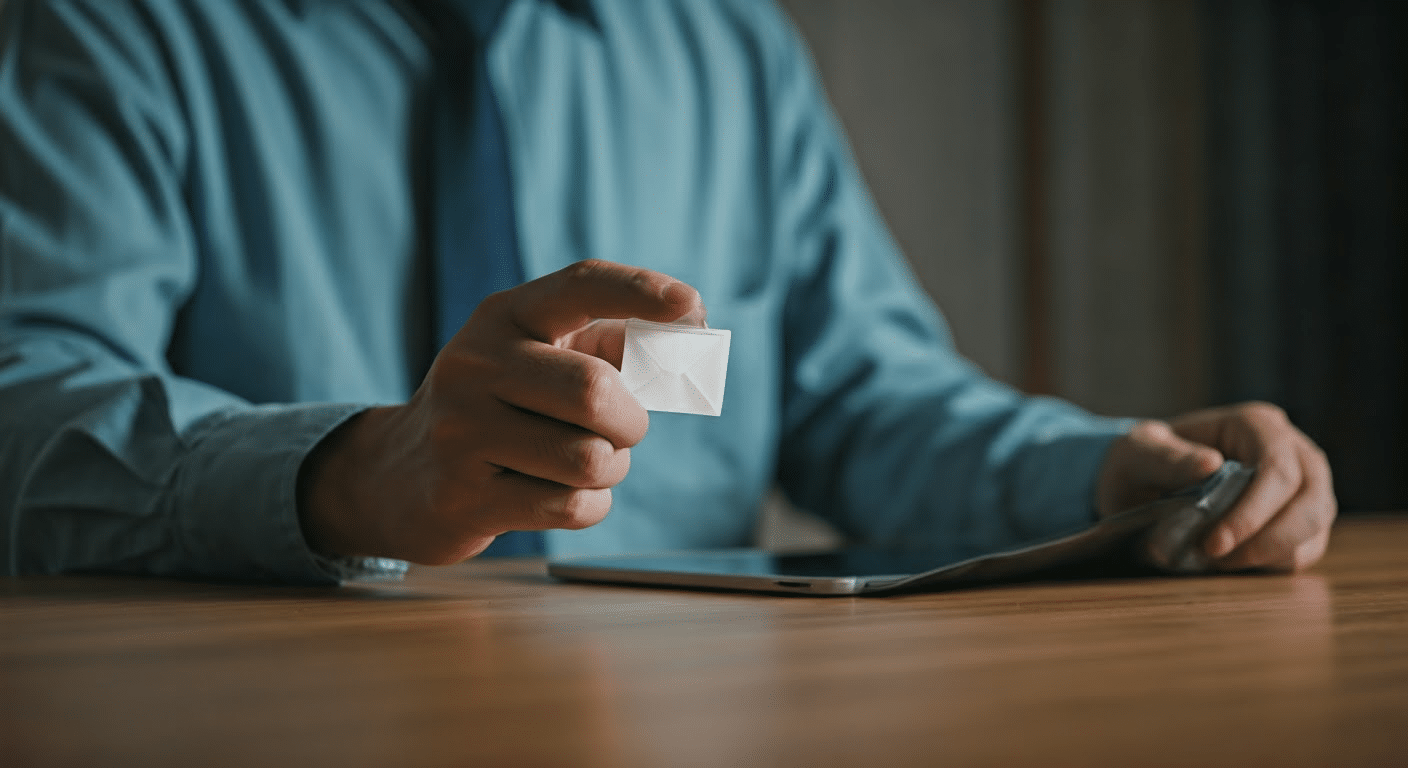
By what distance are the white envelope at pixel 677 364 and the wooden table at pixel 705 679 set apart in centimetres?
8

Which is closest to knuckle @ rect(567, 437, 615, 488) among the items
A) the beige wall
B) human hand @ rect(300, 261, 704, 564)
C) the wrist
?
human hand @ rect(300, 261, 704, 564)

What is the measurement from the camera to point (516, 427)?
511 millimetres

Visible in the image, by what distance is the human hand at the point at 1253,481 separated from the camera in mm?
661

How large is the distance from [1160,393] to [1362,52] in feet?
2.91

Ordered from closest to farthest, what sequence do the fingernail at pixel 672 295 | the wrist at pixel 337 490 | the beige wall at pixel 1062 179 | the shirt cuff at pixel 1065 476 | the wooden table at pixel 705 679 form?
the wooden table at pixel 705 679 → the fingernail at pixel 672 295 → the wrist at pixel 337 490 → the shirt cuff at pixel 1065 476 → the beige wall at pixel 1062 179

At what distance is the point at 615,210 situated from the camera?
4.04ft

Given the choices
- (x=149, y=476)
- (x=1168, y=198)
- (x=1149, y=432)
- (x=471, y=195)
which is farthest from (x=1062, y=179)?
(x=149, y=476)

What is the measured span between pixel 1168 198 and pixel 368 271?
208 cm

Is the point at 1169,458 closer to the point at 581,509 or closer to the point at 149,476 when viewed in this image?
the point at 581,509

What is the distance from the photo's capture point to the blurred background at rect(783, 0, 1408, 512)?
256 cm

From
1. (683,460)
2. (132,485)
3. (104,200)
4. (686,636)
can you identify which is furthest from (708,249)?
(686,636)

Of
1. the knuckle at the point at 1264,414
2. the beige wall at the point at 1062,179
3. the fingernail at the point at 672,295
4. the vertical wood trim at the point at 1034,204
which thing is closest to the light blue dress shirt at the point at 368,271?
the knuckle at the point at 1264,414

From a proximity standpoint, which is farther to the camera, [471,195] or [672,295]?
[471,195]

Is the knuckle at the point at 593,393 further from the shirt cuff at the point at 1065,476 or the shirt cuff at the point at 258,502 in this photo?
the shirt cuff at the point at 1065,476
